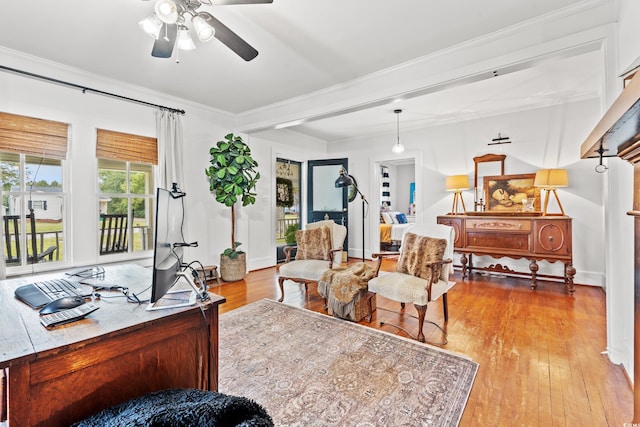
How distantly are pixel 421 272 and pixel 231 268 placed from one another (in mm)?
2792

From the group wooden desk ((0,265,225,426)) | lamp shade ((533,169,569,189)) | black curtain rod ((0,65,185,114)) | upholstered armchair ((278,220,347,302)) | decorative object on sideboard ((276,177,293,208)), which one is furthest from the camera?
decorative object on sideboard ((276,177,293,208))

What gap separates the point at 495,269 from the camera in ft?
14.6

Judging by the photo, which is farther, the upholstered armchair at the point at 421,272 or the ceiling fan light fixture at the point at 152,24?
the upholstered armchair at the point at 421,272

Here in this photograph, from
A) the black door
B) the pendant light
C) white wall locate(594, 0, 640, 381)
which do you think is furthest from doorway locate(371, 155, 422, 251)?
white wall locate(594, 0, 640, 381)

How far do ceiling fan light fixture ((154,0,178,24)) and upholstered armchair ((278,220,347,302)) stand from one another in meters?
2.51

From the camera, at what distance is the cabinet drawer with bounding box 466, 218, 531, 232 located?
4033 mm

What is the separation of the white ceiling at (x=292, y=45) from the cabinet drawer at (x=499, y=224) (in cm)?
169

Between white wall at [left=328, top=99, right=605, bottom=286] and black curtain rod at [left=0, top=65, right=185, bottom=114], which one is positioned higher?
black curtain rod at [left=0, top=65, right=185, bottom=114]

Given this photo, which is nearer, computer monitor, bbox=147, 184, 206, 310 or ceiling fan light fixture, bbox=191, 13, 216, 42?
computer monitor, bbox=147, 184, 206, 310

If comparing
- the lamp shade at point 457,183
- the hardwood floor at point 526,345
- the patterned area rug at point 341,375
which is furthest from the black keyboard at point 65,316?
the lamp shade at point 457,183

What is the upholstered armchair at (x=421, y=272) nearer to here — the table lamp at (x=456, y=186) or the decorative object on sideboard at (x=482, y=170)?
the table lamp at (x=456, y=186)

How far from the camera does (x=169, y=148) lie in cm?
386

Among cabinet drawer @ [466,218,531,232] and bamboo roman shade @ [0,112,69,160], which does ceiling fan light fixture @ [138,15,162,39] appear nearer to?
bamboo roman shade @ [0,112,69,160]

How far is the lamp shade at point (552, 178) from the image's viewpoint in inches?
156
